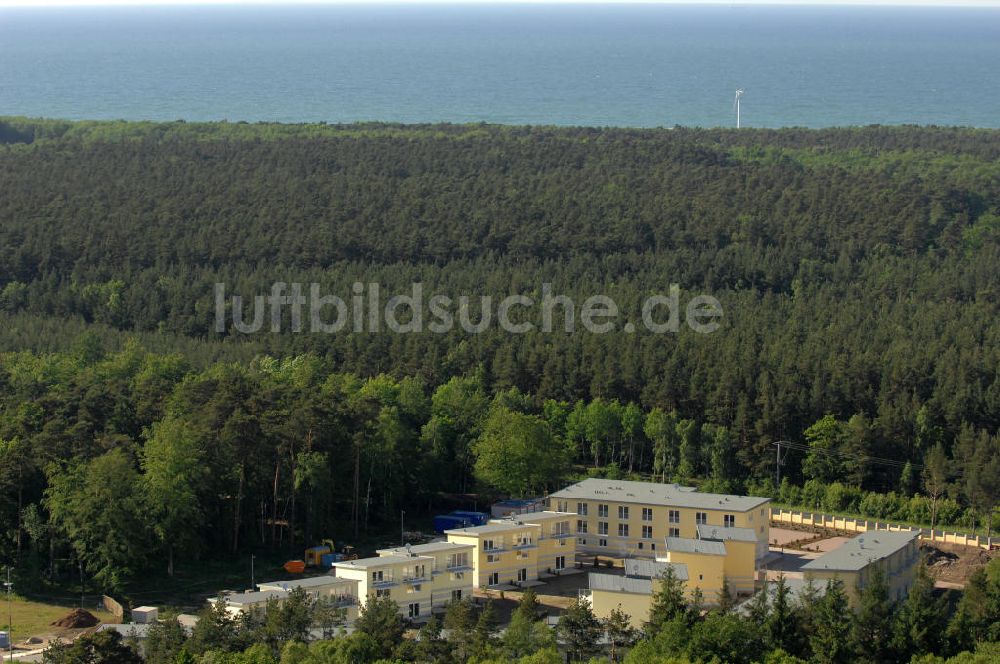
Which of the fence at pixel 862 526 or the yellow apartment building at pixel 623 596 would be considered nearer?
the yellow apartment building at pixel 623 596

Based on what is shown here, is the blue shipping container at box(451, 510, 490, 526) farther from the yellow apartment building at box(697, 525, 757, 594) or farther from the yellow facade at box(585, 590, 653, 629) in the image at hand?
the yellow facade at box(585, 590, 653, 629)

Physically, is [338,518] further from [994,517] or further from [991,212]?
[991,212]

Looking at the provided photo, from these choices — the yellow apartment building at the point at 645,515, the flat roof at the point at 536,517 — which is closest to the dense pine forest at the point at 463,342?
the yellow apartment building at the point at 645,515

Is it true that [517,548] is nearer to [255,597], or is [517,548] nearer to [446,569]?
[446,569]

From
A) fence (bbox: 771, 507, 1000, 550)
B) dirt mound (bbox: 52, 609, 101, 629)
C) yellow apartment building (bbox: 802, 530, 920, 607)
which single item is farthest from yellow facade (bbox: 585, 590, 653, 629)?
fence (bbox: 771, 507, 1000, 550)

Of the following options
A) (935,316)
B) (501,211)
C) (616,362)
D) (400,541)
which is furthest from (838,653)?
(501,211)

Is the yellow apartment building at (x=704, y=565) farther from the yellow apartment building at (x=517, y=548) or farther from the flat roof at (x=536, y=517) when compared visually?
the flat roof at (x=536, y=517)
